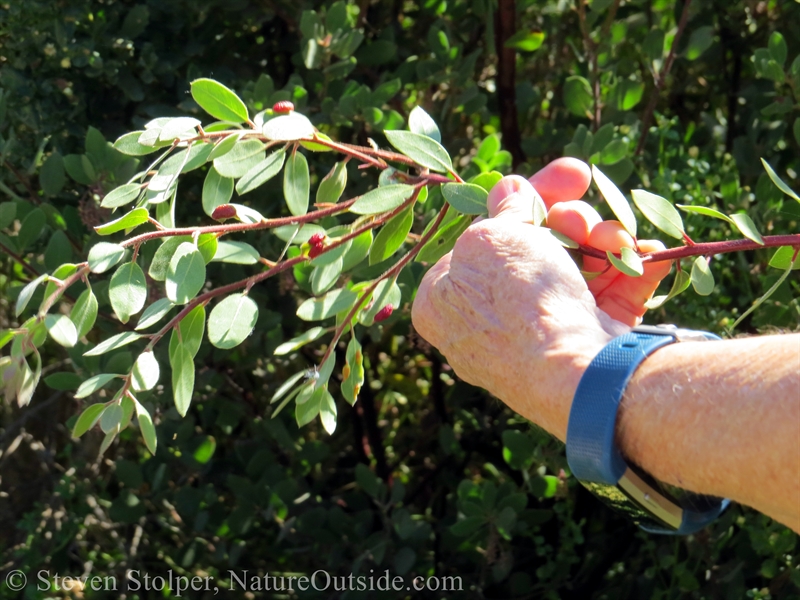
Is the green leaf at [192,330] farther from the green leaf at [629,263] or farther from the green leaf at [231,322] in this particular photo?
the green leaf at [629,263]

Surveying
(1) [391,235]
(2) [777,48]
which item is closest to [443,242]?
(1) [391,235]

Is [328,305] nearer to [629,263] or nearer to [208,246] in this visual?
[208,246]

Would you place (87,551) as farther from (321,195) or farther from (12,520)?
(321,195)

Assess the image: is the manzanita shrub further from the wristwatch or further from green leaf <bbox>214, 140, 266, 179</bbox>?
the wristwatch

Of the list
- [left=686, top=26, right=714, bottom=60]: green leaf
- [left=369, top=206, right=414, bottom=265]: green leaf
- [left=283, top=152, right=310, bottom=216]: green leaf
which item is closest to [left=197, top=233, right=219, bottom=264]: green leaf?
[left=283, top=152, right=310, bottom=216]: green leaf

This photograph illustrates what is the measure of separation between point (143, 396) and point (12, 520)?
1.17 metres

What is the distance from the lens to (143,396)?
141 centimetres

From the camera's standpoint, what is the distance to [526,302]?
91 centimetres

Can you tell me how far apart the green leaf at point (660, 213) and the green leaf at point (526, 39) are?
81 centimetres

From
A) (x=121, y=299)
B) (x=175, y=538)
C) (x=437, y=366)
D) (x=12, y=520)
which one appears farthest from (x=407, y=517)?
(x=12, y=520)

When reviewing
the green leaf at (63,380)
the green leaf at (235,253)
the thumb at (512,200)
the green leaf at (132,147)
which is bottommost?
the green leaf at (63,380)

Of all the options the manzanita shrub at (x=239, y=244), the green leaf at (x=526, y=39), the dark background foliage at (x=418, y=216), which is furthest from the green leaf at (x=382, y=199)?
→ the green leaf at (x=526, y=39)

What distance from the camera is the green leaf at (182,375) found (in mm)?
954

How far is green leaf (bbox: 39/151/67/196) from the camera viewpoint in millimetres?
1456
